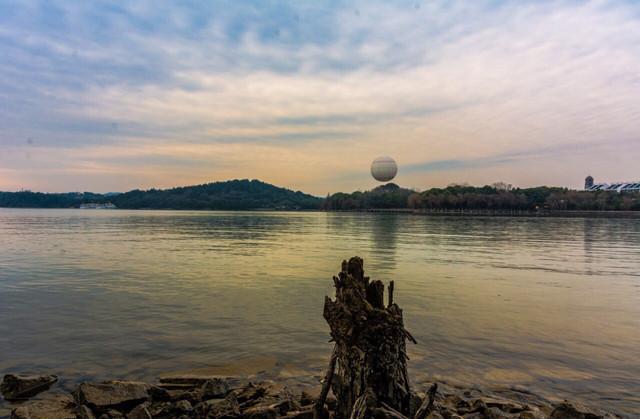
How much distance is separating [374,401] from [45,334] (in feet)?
42.5

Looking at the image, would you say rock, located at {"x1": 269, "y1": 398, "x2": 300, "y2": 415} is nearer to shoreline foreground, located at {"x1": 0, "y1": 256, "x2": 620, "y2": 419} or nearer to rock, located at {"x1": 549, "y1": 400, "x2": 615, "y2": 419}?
shoreline foreground, located at {"x1": 0, "y1": 256, "x2": 620, "y2": 419}

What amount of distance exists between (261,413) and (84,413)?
3031mm

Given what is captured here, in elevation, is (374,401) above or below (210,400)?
above

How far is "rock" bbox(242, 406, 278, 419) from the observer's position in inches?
303

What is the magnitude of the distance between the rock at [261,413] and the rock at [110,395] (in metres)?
2.23

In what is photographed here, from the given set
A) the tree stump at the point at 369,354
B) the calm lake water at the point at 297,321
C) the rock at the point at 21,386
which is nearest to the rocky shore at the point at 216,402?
the rock at the point at 21,386

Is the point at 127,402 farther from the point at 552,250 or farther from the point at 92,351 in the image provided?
the point at 552,250

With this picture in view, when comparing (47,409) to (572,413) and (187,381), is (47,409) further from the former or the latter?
(572,413)

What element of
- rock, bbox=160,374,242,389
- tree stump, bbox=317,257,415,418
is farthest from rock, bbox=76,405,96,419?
tree stump, bbox=317,257,415,418

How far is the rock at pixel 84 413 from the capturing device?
296 inches

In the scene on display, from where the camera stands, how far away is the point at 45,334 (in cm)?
1464

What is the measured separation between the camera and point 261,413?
7.71m

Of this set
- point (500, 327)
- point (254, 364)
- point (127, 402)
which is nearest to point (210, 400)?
point (127, 402)

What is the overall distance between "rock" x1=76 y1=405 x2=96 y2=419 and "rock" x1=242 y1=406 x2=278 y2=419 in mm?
2615
